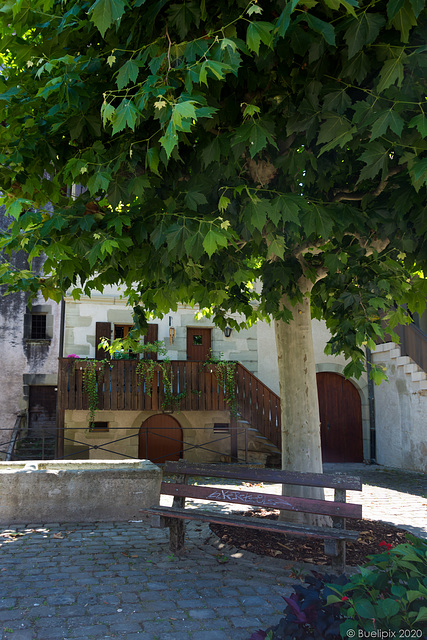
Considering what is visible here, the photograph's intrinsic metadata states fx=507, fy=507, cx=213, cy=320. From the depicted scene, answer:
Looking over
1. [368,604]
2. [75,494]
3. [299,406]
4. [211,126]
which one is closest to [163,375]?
[75,494]

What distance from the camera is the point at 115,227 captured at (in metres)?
3.99

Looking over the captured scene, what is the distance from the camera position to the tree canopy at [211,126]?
115 inches

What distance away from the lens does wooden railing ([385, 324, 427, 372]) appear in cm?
1215

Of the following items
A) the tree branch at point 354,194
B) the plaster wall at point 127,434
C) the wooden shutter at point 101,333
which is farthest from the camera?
the wooden shutter at point 101,333

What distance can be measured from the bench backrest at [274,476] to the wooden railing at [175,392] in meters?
7.19

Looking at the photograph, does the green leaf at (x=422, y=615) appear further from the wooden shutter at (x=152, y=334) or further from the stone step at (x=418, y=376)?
the wooden shutter at (x=152, y=334)

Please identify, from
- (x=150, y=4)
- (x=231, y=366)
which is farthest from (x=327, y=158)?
(x=231, y=366)

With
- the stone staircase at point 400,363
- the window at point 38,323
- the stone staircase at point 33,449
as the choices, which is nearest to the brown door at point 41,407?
the stone staircase at point 33,449

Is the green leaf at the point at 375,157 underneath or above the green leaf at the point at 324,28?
underneath

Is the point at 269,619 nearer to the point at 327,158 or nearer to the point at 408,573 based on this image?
the point at 408,573

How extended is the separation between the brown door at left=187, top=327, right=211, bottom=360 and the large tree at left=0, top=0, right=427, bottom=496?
9618mm

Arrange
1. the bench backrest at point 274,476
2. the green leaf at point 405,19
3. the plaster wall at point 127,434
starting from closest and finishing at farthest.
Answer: the green leaf at point 405,19
the bench backrest at point 274,476
the plaster wall at point 127,434

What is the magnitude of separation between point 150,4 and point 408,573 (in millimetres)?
3569

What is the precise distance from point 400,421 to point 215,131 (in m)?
11.9
